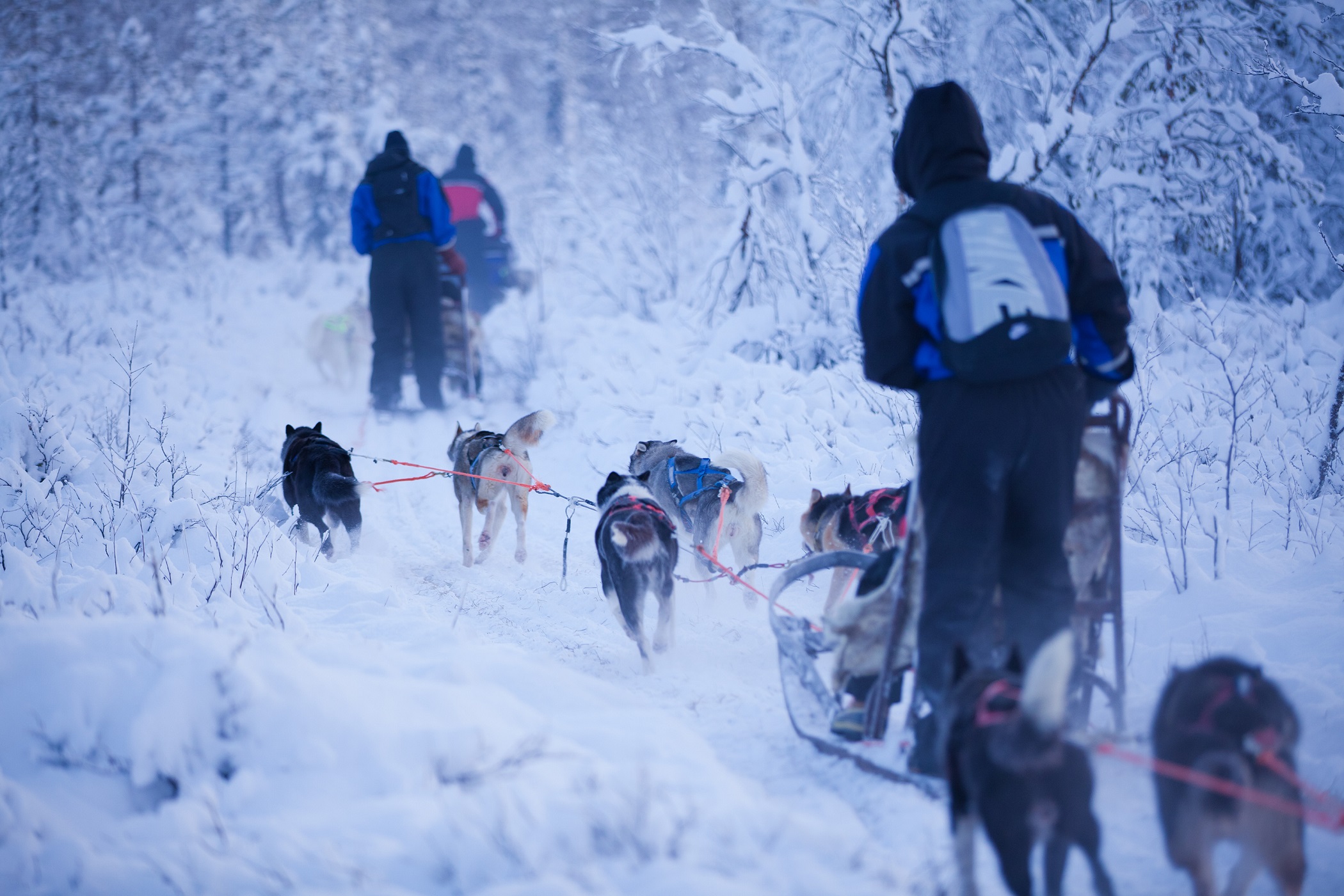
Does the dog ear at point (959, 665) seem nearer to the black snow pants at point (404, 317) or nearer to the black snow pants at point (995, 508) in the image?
the black snow pants at point (995, 508)

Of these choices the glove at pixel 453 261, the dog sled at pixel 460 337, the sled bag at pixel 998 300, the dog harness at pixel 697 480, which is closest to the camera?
the sled bag at pixel 998 300

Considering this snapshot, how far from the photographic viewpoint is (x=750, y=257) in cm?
866

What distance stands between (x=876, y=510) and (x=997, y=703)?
1.96 meters

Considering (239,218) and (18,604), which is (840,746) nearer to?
(18,604)

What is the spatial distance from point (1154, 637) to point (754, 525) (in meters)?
2.12

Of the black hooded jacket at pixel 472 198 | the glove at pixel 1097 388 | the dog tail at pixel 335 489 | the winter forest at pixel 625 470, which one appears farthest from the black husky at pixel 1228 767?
the black hooded jacket at pixel 472 198

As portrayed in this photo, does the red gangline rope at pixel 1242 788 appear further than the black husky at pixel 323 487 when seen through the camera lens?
No

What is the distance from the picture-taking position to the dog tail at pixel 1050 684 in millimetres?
1389

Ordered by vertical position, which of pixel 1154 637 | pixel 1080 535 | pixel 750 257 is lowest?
pixel 1154 637

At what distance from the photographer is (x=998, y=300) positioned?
183 cm

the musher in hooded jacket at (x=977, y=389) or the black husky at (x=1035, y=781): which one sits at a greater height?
the musher in hooded jacket at (x=977, y=389)

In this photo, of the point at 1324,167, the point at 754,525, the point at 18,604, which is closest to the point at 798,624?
the point at 754,525

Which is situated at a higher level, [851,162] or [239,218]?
[239,218]

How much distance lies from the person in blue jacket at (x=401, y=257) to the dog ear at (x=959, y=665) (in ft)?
24.5
